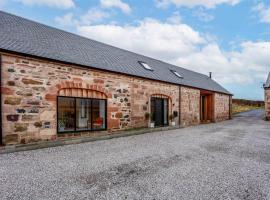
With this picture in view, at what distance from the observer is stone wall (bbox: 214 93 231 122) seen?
20781 millimetres

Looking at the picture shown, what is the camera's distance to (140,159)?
6008mm

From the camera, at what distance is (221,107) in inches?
867

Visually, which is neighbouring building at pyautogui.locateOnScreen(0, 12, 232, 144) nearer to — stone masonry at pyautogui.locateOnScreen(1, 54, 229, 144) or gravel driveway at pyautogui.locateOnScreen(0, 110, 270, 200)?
stone masonry at pyautogui.locateOnScreen(1, 54, 229, 144)

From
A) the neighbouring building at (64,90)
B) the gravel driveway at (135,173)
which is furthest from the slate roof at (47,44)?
the gravel driveway at (135,173)

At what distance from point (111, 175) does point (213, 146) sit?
4927 mm

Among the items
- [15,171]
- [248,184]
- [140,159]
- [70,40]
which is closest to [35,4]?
[70,40]

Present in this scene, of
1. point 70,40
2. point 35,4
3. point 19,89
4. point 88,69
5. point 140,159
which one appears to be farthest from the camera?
point 70,40

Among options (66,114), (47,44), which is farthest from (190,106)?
(47,44)

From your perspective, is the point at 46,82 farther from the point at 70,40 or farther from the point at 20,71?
the point at 70,40

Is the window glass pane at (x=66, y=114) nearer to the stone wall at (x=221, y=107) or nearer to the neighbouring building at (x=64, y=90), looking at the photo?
the neighbouring building at (x=64, y=90)

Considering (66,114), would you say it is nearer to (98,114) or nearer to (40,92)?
(40,92)

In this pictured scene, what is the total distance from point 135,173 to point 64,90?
5.38 m

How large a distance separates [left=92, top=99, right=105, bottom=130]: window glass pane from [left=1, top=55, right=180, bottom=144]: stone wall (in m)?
0.31

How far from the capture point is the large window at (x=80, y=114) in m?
8.71
